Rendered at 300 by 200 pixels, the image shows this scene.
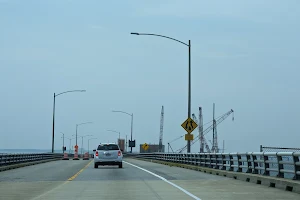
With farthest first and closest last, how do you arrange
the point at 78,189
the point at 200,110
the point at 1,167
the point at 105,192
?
the point at 200,110, the point at 1,167, the point at 78,189, the point at 105,192

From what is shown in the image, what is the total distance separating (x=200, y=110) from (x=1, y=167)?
106 m

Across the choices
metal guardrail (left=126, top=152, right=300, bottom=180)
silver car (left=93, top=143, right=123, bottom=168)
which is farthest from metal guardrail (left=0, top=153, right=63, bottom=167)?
metal guardrail (left=126, top=152, right=300, bottom=180)

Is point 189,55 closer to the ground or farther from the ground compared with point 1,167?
farther from the ground

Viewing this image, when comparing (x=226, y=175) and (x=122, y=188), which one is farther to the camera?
(x=226, y=175)

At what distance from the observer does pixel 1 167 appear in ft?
110

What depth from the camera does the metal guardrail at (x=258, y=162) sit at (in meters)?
18.2

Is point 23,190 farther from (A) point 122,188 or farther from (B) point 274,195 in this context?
(B) point 274,195

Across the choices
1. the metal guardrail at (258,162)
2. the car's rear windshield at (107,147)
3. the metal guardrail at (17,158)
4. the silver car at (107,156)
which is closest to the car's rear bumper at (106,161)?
the silver car at (107,156)

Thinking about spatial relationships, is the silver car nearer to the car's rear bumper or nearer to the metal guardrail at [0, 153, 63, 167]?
the car's rear bumper

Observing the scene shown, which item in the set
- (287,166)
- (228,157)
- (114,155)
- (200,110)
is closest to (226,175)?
(228,157)

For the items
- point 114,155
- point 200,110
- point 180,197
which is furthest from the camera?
point 200,110

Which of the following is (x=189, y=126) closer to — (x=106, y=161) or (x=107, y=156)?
(x=107, y=156)

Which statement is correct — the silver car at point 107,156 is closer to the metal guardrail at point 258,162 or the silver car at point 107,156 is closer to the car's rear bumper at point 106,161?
the car's rear bumper at point 106,161

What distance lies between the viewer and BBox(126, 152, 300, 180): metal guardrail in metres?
18.2
